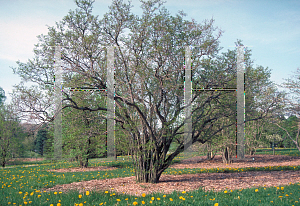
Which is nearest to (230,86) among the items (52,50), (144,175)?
(144,175)

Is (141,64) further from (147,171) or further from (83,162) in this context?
(83,162)

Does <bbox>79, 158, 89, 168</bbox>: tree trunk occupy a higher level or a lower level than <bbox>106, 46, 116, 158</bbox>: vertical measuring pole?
lower

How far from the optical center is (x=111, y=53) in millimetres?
→ 6938

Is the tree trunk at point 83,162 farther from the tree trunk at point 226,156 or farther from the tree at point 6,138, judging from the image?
the tree trunk at point 226,156

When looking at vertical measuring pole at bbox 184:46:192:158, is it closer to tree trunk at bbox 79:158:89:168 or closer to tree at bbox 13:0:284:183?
tree at bbox 13:0:284:183

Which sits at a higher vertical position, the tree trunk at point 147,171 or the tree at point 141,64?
the tree at point 141,64

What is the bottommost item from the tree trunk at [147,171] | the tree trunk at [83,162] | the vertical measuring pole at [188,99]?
the tree trunk at [83,162]

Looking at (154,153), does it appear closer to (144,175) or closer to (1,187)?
(144,175)

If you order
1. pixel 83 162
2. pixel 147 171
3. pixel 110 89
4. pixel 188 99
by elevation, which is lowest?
pixel 83 162

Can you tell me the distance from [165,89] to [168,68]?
0.76 metres

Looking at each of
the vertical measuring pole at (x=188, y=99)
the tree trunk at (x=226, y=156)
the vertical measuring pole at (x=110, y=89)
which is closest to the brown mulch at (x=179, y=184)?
the vertical measuring pole at (x=188, y=99)

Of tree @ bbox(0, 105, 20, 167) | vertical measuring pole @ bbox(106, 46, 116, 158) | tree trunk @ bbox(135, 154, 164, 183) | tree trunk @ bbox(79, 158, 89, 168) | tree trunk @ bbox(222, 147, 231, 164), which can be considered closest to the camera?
vertical measuring pole @ bbox(106, 46, 116, 158)

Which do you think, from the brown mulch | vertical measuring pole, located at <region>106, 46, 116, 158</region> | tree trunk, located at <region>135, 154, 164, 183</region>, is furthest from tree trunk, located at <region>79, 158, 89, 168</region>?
tree trunk, located at <region>135, 154, 164, 183</region>

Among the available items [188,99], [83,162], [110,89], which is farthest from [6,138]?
[188,99]
